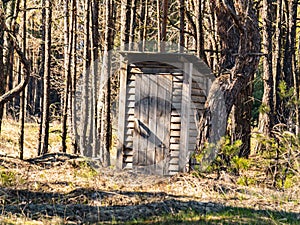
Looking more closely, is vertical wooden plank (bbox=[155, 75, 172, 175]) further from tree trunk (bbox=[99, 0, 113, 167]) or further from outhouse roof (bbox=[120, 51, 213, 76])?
tree trunk (bbox=[99, 0, 113, 167])

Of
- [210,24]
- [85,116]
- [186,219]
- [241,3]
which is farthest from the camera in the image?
[210,24]

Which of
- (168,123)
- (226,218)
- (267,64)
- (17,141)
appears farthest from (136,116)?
(17,141)

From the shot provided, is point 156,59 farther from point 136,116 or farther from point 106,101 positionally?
point 106,101

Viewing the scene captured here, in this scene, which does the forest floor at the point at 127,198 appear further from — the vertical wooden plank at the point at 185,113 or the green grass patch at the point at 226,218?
the vertical wooden plank at the point at 185,113

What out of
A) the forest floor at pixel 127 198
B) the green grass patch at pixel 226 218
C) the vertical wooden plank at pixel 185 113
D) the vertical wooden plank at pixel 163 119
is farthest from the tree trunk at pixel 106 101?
the green grass patch at pixel 226 218

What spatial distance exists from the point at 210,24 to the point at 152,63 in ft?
16.6

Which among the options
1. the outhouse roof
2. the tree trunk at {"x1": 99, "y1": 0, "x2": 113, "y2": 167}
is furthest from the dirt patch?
the outhouse roof

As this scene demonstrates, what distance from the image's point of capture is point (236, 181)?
335 inches

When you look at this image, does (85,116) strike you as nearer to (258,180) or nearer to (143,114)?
(143,114)

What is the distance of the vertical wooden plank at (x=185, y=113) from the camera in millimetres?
9617

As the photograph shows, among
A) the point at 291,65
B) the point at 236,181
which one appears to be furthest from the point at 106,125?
the point at 291,65

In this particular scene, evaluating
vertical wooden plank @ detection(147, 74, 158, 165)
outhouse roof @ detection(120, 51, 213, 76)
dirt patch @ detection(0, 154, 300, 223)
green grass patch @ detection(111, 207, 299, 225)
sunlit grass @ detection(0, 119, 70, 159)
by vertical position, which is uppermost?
outhouse roof @ detection(120, 51, 213, 76)

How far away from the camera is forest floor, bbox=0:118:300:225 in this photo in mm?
6191

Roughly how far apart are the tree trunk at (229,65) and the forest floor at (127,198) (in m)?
0.86
